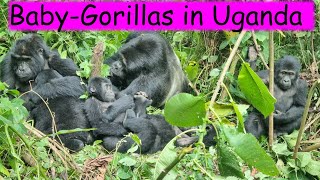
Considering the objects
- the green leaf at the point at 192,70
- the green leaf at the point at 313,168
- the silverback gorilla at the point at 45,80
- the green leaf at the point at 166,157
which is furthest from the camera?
the green leaf at the point at 192,70

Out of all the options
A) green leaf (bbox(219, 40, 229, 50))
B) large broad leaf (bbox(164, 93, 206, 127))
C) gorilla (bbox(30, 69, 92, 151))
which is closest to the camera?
large broad leaf (bbox(164, 93, 206, 127))

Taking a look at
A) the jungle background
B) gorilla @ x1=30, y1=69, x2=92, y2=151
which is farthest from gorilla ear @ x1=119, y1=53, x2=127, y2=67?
gorilla @ x1=30, y1=69, x2=92, y2=151

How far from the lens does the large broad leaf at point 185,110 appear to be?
283cm

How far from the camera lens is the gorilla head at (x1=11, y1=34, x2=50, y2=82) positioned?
5.44 m

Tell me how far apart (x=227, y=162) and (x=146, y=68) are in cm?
294

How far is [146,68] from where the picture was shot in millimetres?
5746

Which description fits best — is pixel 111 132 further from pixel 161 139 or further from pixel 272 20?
pixel 272 20

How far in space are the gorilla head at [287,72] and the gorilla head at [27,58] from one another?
7.73ft

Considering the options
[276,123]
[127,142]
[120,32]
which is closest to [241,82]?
[127,142]

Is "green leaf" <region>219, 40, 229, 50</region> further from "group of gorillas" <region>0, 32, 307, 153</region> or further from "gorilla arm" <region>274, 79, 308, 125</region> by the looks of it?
"gorilla arm" <region>274, 79, 308, 125</region>

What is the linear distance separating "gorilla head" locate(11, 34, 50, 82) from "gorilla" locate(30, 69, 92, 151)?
412 millimetres

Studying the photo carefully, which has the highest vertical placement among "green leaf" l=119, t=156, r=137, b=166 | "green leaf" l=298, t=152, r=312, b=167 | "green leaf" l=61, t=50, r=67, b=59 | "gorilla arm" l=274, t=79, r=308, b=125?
"green leaf" l=61, t=50, r=67, b=59

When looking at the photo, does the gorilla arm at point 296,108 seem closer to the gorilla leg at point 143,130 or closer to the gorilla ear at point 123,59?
the gorilla leg at point 143,130

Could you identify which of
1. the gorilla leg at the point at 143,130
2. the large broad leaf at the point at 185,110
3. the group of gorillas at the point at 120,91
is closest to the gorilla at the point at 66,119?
the group of gorillas at the point at 120,91
